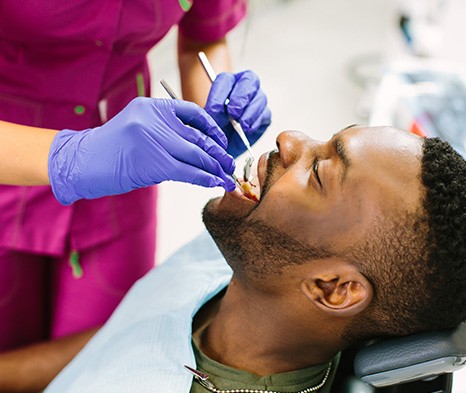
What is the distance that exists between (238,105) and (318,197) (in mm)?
384

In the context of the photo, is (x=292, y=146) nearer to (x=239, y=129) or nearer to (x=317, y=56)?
(x=239, y=129)

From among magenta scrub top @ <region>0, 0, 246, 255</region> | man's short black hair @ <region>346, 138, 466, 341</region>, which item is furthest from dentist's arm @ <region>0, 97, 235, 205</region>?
man's short black hair @ <region>346, 138, 466, 341</region>

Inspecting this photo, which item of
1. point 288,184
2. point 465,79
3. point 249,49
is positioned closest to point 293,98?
point 249,49

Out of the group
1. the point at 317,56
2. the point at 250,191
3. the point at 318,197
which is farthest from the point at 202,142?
the point at 317,56

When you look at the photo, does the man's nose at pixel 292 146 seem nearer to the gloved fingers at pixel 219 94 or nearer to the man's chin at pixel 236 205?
the man's chin at pixel 236 205

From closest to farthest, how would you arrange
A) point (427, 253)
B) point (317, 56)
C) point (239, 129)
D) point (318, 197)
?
point (427, 253) < point (318, 197) < point (239, 129) < point (317, 56)

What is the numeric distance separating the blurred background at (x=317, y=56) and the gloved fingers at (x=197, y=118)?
0.94 metres

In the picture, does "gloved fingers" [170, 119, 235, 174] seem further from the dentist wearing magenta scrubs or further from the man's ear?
the man's ear

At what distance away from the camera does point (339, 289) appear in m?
1.13

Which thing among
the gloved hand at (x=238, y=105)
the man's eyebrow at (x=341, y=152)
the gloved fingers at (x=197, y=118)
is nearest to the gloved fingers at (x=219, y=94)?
the gloved hand at (x=238, y=105)

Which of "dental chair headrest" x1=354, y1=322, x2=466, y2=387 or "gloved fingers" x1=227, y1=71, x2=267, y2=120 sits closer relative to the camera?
"dental chair headrest" x1=354, y1=322, x2=466, y2=387

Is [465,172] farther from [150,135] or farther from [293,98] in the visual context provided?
[293,98]

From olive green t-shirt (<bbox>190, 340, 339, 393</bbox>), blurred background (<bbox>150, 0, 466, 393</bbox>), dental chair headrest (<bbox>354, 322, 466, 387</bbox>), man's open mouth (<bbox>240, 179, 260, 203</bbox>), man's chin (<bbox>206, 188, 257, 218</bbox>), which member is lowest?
blurred background (<bbox>150, 0, 466, 393</bbox>)

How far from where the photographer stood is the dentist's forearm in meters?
1.20
